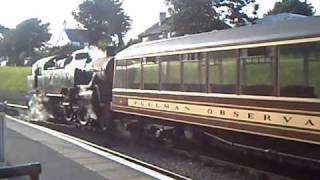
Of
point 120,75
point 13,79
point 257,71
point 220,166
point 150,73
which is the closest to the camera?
point 257,71

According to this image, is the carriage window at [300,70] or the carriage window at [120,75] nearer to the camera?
the carriage window at [300,70]

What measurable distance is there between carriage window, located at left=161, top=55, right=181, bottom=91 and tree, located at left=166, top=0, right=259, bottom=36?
104 feet

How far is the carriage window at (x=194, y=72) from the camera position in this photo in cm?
1326

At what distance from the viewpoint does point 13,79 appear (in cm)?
6006

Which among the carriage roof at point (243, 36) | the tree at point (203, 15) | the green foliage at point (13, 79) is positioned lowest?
the green foliage at point (13, 79)

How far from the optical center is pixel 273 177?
10797 mm

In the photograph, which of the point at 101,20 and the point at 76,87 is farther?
the point at 101,20

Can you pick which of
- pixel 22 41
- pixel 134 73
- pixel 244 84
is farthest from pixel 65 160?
pixel 22 41

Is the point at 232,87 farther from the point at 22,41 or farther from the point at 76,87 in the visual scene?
the point at 22,41

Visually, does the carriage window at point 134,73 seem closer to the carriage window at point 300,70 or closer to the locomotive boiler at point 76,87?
the locomotive boiler at point 76,87

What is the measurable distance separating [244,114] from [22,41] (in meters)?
86.9

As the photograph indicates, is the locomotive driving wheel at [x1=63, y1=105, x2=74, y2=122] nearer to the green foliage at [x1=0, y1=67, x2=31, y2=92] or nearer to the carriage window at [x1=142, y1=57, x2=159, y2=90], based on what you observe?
the carriage window at [x1=142, y1=57, x2=159, y2=90]

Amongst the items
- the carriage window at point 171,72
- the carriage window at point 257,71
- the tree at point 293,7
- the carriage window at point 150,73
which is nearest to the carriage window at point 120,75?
the carriage window at point 150,73

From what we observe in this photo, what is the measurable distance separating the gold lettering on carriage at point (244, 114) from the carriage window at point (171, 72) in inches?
17.8
